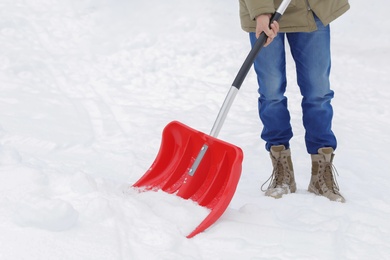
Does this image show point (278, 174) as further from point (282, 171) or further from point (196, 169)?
point (196, 169)

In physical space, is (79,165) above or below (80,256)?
below

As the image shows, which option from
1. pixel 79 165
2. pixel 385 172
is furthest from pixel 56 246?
pixel 385 172

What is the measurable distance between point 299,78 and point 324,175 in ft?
1.80

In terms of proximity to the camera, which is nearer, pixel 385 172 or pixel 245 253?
pixel 245 253

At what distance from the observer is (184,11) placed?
7879mm

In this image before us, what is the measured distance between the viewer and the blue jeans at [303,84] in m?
3.03

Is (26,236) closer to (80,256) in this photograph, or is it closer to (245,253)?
(80,256)

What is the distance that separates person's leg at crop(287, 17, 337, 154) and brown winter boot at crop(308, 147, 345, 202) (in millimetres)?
42

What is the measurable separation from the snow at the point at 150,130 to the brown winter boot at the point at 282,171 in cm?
10

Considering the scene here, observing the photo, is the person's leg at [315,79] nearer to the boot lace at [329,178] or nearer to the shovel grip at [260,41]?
the boot lace at [329,178]

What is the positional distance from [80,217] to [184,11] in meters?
5.87

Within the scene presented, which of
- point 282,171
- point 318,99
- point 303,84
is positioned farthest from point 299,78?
point 282,171

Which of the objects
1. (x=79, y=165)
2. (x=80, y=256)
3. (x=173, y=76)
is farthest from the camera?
(x=173, y=76)

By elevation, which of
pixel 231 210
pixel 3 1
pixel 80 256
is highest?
pixel 80 256
